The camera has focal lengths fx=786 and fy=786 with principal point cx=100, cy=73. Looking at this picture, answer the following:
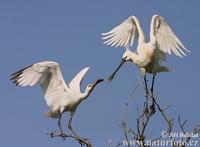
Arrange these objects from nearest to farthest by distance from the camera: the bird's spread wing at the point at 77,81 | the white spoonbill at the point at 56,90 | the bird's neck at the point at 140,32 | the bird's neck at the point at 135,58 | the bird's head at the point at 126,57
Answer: the white spoonbill at the point at 56,90 < the bird's spread wing at the point at 77,81 < the bird's neck at the point at 135,58 < the bird's head at the point at 126,57 < the bird's neck at the point at 140,32

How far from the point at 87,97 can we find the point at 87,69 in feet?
2.09

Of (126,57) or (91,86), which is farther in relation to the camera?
(126,57)

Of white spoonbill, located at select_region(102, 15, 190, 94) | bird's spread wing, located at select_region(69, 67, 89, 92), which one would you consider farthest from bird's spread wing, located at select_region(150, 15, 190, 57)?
bird's spread wing, located at select_region(69, 67, 89, 92)

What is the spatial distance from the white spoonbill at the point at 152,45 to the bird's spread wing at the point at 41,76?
47.5 inches

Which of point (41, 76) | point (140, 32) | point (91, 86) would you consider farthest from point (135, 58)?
point (41, 76)

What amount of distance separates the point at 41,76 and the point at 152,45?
2.14 metres

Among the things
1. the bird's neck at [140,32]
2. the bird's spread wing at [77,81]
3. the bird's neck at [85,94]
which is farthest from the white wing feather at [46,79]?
the bird's neck at [140,32]

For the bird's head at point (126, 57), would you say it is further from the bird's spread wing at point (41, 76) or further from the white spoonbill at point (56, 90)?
the bird's spread wing at point (41, 76)

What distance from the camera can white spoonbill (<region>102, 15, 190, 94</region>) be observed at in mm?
13547

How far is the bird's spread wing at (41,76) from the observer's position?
492 inches

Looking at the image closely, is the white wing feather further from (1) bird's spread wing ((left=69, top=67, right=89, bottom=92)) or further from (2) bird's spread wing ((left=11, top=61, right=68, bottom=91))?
(1) bird's spread wing ((left=69, top=67, right=89, bottom=92))

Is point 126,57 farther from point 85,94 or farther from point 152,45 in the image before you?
point 85,94

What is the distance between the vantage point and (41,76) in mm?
12695

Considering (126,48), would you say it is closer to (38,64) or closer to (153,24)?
A: (153,24)
